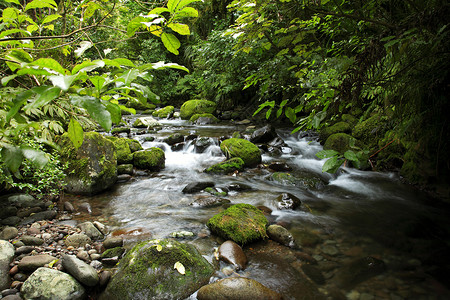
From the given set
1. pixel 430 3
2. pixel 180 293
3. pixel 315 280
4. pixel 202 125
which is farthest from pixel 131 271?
pixel 202 125

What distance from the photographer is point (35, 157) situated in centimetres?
84

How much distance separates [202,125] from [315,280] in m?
11.4

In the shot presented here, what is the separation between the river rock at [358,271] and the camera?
106 inches

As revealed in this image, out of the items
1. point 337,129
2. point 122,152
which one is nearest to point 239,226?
point 122,152

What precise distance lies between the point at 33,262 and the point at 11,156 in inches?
87.3

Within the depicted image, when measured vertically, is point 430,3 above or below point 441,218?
above

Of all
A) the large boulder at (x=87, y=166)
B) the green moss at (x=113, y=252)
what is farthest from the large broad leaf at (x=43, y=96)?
the large boulder at (x=87, y=166)

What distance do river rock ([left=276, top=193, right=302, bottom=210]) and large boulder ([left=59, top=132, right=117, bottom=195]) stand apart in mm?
3608

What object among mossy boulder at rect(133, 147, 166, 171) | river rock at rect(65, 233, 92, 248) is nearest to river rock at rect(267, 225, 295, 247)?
river rock at rect(65, 233, 92, 248)

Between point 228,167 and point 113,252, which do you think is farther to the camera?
point 228,167

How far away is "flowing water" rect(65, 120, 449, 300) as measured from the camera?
8.87ft

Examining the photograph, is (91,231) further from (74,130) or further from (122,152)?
(122,152)

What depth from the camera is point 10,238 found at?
2.88 m

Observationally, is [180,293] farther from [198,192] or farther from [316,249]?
[198,192]
